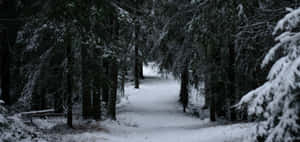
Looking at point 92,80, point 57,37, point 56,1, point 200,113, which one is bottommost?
point 200,113

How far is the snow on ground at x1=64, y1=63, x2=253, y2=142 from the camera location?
11.6 m

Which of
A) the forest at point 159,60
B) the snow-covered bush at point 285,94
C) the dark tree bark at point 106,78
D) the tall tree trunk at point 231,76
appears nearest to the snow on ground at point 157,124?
the forest at point 159,60

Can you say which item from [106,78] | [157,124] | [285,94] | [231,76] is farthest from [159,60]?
[285,94]

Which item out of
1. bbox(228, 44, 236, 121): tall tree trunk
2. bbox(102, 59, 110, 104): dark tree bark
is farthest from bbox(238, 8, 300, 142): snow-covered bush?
bbox(228, 44, 236, 121): tall tree trunk

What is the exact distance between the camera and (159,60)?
21859 mm

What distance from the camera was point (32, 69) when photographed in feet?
46.6

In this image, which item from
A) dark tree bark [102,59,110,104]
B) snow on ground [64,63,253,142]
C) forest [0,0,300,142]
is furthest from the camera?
dark tree bark [102,59,110,104]

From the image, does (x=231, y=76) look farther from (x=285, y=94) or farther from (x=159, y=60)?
(x=285, y=94)

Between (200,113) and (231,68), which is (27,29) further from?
(200,113)

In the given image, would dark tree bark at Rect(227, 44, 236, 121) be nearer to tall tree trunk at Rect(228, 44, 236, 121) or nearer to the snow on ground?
tall tree trunk at Rect(228, 44, 236, 121)

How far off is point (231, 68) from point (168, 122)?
6.32 metres

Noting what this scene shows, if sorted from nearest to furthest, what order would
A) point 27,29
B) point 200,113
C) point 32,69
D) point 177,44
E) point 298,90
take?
point 298,90, point 27,29, point 32,69, point 177,44, point 200,113

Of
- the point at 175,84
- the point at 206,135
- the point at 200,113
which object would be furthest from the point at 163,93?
the point at 206,135

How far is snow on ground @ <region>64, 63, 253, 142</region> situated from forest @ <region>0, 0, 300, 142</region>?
80 mm
